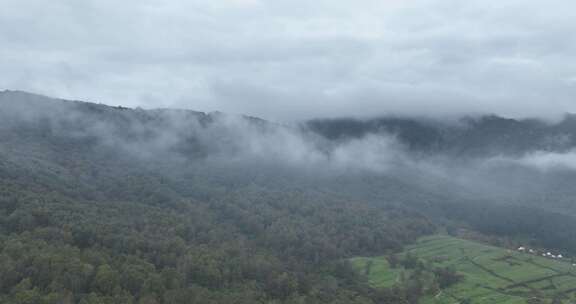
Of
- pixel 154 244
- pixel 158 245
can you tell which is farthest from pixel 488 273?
pixel 154 244

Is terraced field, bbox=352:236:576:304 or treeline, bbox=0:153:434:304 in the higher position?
treeline, bbox=0:153:434:304

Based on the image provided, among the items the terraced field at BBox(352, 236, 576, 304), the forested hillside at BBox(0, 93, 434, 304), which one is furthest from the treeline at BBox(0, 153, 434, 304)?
the terraced field at BBox(352, 236, 576, 304)

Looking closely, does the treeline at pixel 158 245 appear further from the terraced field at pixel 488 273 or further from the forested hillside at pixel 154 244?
the terraced field at pixel 488 273

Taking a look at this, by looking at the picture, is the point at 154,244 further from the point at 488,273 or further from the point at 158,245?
the point at 488,273

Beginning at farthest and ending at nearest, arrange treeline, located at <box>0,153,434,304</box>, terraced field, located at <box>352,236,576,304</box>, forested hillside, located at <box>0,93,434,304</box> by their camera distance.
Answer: terraced field, located at <box>352,236,576,304</box>, forested hillside, located at <box>0,93,434,304</box>, treeline, located at <box>0,153,434,304</box>

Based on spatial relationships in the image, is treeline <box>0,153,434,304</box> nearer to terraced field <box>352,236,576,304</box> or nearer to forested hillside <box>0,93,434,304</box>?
forested hillside <box>0,93,434,304</box>

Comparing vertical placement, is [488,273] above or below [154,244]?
below

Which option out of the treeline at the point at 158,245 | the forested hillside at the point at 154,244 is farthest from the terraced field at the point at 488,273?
the forested hillside at the point at 154,244

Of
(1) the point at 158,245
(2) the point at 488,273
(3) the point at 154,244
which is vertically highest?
(3) the point at 154,244
